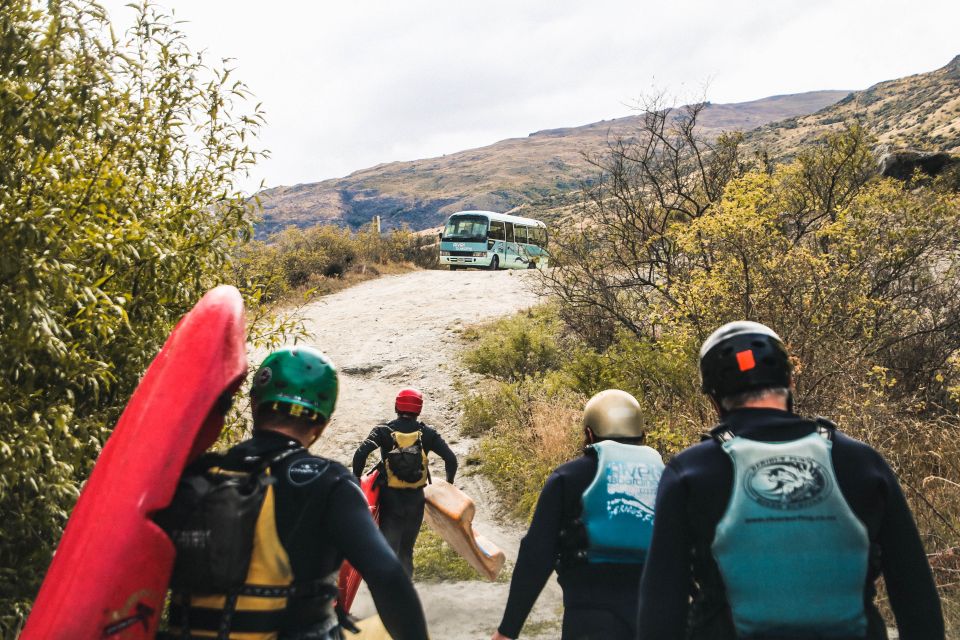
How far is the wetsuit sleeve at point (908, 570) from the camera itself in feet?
5.69

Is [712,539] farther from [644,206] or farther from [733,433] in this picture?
[644,206]

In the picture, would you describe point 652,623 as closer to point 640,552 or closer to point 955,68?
point 640,552

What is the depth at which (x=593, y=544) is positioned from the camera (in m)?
2.82

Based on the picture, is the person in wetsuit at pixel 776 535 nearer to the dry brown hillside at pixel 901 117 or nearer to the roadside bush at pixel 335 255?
the roadside bush at pixel 335 255

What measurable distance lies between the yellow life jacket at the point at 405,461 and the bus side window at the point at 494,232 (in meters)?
23.2

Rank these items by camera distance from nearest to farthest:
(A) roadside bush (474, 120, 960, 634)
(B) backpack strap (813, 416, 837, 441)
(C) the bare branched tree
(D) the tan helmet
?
(B) backpack strap (813, 416, 837, 441), (D) the tan helmet, (A) roadside bush (474, 120, 960, 634), (C) the bare branched tree

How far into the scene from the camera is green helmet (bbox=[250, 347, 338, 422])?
2.10 m

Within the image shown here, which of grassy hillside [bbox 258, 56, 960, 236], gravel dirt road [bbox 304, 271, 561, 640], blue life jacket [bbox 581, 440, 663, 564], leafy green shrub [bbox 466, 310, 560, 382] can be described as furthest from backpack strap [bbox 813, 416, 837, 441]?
leafy green shrub [bbox 466, 310, 560, 382]

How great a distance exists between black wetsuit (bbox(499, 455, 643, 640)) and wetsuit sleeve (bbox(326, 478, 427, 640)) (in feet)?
3.33

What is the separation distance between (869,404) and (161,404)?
264 inches

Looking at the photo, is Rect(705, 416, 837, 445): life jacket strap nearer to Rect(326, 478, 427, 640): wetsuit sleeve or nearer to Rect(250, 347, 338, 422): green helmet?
Rect(326, 478, 427, 640): wetsuit sleeve

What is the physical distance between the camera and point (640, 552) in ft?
9.20

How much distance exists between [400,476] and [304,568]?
4063 mm

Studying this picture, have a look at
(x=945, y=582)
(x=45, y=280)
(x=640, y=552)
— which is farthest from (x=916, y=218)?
(x=45, y=280)
